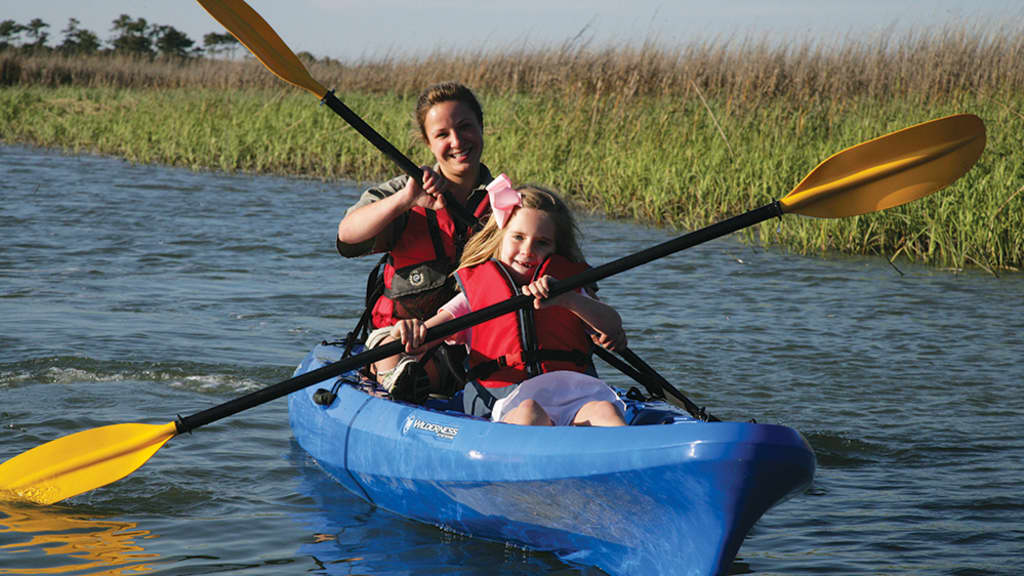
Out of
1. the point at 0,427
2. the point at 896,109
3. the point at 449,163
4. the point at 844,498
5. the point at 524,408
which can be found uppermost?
the point at 896,109

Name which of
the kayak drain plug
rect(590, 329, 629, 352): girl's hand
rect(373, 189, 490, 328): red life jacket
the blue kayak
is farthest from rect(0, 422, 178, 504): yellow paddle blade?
rect(590, 329, 629, 352): girl's hand

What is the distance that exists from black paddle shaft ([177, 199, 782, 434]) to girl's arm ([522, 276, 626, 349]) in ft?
0.09

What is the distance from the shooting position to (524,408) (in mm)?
3037

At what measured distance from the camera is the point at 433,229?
12.4ft

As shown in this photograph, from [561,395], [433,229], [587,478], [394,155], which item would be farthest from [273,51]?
[587,478]

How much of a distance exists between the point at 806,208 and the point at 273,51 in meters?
1.94

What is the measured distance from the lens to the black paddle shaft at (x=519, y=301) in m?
3.08

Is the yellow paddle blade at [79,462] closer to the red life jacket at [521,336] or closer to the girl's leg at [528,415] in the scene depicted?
the red life jacket at [521,336]

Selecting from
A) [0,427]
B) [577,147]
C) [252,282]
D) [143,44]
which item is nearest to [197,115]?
[577,147]

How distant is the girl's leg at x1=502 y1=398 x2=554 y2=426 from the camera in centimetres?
302

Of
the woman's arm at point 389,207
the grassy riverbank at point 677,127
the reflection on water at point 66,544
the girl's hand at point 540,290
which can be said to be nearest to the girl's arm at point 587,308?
the girl's hand at point 540,290

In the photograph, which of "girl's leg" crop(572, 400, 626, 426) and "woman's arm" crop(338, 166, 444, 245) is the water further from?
"woman's arm" crop(338, 166, 444, 245)

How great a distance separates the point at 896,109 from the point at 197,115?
8.41 m

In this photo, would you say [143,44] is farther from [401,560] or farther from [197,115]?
[401,560]
